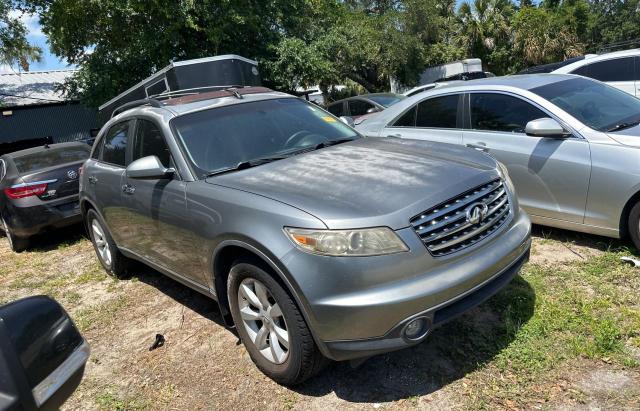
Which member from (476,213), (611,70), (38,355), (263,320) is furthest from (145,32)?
(38,355)

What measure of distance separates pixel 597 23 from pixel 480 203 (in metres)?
58.3

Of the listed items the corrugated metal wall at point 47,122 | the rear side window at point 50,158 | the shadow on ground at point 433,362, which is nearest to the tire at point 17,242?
the rear side window at point 50,158

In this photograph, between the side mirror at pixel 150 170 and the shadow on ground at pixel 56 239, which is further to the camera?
the shadow on ground at pixel 56 239

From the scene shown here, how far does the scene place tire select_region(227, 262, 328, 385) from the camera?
2.80 metres

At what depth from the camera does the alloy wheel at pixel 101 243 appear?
17.6 ft

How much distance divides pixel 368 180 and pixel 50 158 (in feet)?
20.6

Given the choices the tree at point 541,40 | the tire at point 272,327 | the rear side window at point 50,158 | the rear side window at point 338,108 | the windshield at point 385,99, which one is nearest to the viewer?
the tire at point 272,327

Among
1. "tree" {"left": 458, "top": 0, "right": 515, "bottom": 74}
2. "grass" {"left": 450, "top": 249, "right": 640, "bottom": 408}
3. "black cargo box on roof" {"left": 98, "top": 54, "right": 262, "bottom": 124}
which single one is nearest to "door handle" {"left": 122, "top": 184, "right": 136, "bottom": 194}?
"grass" {"left": 450, "top": 249, "right": 640, "bottom": 408}

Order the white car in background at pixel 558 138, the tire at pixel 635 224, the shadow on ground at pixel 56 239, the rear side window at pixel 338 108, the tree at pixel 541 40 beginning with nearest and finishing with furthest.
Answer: the tire at pixel 635 224, the white car in background at pixel 558 138, the shadow on ground at pixel 56 239, the rear side window at pixel 338 108, the tree at pixel 541 40

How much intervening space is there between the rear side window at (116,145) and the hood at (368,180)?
1620mm

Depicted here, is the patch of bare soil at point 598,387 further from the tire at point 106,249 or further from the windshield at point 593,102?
the tire at point 106,249

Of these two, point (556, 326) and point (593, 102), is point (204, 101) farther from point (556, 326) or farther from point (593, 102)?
point (593, 102)

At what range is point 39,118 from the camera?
70.4ft

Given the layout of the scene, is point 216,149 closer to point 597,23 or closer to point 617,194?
point 617,194
